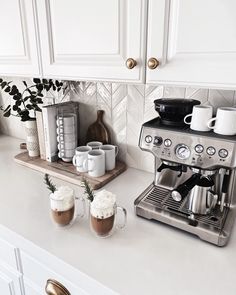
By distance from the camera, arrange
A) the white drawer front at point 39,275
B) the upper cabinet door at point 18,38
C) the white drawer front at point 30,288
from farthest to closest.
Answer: the upper cabinet door at point 18,38 → the white drawer front at point 30,288 → the white drawer front at point 39,275

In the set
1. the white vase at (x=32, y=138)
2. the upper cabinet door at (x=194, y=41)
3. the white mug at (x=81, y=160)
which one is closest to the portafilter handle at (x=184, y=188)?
the upper cabinet door at (x=194, y=41)

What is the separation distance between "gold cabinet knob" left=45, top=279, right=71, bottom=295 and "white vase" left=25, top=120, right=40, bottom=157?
71 centimetres

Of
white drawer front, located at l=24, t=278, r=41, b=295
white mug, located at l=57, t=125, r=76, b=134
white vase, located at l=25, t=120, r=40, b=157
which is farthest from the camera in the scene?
white vase, located at l=25, t=120, r=40, b=157

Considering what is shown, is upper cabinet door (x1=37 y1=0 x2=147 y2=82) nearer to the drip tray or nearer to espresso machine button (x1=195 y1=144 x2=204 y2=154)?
espresso machine button (x1=195 y1=144 x2=204 y2=154)

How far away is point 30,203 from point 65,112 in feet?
1.60

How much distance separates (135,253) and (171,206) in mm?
215

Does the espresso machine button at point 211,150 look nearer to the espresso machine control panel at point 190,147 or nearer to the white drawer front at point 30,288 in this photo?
the espresso machine control panel at point 190,147

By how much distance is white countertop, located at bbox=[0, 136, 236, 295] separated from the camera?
57 centimetres

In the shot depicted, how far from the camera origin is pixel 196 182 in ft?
2.37

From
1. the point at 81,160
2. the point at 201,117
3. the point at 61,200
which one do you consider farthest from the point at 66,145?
the point at 201,117

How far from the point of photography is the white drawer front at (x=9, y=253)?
0.79 m

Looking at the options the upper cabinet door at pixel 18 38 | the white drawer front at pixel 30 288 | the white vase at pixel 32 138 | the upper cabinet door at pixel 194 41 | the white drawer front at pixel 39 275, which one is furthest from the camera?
the white vase at pixel 32 138

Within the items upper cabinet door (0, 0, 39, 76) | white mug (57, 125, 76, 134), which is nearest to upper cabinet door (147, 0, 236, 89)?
upper cabinet door (0, 0, 39, 76)

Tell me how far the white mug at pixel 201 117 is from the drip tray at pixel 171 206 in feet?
0.85
